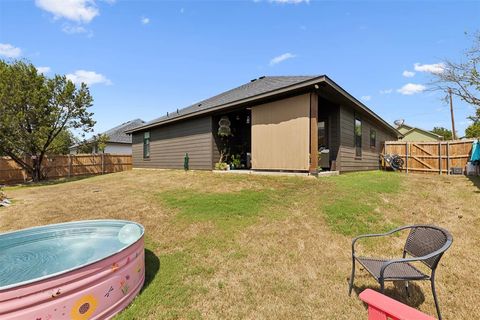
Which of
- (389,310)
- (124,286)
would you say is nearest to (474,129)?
(389,310)

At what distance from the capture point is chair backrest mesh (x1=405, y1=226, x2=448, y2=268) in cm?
277

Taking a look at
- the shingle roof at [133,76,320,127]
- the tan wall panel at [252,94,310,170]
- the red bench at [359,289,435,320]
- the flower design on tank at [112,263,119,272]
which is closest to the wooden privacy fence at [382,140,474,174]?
the shingle roof at [133,76,320,127]

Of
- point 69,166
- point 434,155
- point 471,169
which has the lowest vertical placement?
point 471,169

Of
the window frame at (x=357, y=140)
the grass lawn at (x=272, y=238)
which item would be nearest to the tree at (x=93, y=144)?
the grass lawn at (x=272, y=238)

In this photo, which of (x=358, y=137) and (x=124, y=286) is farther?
(x=358, y=137)

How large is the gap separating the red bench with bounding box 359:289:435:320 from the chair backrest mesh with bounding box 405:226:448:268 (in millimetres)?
1064

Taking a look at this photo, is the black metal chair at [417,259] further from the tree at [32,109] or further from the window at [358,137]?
the tree at [32,109]

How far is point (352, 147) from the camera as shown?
12.3 m

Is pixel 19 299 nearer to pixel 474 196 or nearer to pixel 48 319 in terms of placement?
pixel 48 319

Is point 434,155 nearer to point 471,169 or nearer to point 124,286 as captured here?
point 471,169

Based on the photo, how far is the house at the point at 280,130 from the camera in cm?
927

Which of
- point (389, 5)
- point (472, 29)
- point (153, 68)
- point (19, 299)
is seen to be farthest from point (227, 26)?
point (472, 29)

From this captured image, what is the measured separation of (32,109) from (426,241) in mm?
19472

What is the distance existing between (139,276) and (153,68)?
11.6 meters
